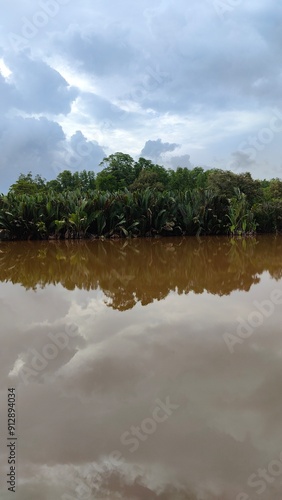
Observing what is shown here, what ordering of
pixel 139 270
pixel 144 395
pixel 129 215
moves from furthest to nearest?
pixel 129 215
pixel 139 270
pixel 144 395

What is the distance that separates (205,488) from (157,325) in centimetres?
159

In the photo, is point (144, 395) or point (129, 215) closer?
point (144, 395)

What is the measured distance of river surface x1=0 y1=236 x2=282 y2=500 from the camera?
1.16 metres

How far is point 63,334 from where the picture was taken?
2.52 m

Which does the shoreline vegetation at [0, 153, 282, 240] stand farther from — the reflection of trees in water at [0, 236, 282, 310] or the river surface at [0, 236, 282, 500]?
the river surface at [0, 236, 282, 500]

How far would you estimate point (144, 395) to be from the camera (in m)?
1.64

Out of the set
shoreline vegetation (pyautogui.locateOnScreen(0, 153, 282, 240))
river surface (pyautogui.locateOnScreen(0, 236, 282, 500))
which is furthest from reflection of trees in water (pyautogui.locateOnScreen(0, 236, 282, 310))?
shoreline vegetation (pyautogui.locateOnScreen(0, 153, 282, 240))

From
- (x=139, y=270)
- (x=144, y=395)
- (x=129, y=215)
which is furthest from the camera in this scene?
(x=129, y=215)

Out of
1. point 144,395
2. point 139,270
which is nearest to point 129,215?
point 139,270

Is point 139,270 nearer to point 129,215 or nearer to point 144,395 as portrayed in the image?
point 144,395

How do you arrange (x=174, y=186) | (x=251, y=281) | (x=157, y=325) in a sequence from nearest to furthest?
(x=157, y=325) < (x=251, y=281) < (x=174, y=186)

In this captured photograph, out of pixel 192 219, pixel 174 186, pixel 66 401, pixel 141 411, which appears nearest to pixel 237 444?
pixel 141 411

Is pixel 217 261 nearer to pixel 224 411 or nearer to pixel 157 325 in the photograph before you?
pixel 157 325

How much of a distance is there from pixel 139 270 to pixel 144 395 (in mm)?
3556
